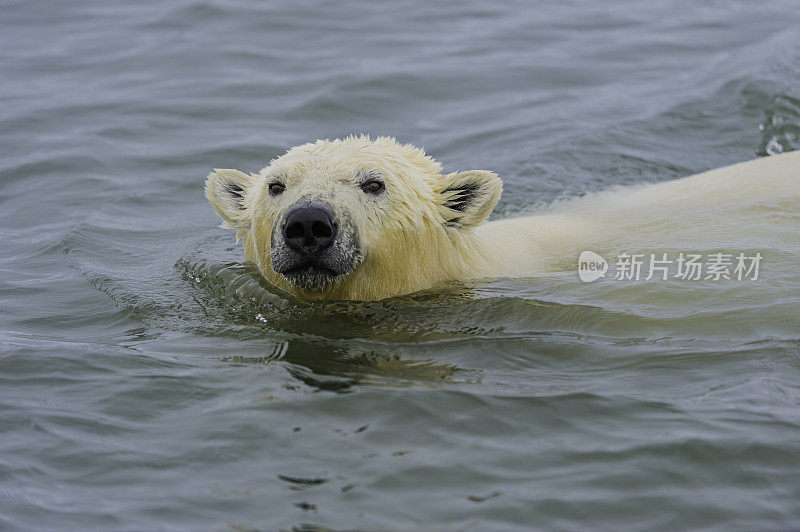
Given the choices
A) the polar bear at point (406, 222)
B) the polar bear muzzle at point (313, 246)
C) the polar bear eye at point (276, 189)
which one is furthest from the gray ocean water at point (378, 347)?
the polar bear eye at point (276, 189)

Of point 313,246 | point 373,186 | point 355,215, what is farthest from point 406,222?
point 313,246

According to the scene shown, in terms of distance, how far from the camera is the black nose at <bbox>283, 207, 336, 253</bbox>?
18.0 ft

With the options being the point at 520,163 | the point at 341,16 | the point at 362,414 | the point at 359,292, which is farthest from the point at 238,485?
the point at 341,16

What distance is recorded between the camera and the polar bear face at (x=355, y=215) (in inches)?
224

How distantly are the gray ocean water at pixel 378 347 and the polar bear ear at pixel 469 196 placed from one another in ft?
1.47

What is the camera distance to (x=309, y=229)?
5.52 m

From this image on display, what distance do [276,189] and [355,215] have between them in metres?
0.60

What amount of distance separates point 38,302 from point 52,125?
5.10m

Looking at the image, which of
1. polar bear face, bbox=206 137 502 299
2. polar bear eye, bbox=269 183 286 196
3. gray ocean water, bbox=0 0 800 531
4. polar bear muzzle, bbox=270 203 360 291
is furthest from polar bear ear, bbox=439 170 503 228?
polar bear eye, bbox=269 183 286 196

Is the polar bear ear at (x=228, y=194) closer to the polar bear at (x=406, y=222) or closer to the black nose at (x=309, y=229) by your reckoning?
the polar bear at (x=406, y=222)

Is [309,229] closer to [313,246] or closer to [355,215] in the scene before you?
[313,246]

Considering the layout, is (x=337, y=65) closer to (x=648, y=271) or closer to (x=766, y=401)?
(x=648, y=271)

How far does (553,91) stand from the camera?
40.2 ft

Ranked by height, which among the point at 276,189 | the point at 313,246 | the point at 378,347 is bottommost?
the point at 378,347
